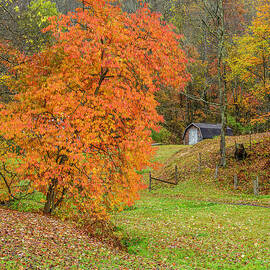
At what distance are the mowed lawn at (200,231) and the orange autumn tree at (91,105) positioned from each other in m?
2.38

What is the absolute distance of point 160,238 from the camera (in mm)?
13336

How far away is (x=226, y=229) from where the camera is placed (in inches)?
590

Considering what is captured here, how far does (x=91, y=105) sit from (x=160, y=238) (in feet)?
21.1

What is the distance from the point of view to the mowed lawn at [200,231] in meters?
10.8

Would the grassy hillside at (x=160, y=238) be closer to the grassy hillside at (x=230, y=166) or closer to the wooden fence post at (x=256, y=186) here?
the wooden fence post at (x=256, y=186)

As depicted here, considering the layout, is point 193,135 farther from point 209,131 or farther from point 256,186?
point 256,186

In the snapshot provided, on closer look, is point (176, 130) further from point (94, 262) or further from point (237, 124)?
point (94, 262)

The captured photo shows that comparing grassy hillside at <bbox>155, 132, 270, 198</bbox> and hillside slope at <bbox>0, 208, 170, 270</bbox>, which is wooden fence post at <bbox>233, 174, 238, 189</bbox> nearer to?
grassy hillside at <bbox>155, 132, 270, 198</bbox>

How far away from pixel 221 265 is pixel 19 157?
8865 millimetres

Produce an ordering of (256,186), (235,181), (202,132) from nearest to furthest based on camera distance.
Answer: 1. (256,186)
2. (235,181)
3. (202,132)

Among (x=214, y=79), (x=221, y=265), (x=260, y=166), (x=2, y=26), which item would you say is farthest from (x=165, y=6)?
(x=221, y=265)

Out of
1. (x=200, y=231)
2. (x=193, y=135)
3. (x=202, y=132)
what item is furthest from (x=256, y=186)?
(x=193, y=135)

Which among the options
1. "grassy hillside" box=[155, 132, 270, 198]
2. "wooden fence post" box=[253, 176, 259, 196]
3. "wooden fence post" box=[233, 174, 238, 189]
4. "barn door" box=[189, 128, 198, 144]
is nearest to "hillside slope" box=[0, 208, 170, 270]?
"wooden fence post" box=[253, 176, 259, 196]

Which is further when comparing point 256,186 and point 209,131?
point 209,131
